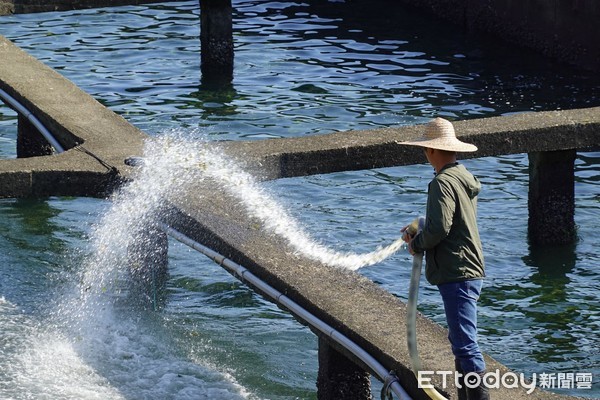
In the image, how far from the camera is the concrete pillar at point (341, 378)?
6.73m

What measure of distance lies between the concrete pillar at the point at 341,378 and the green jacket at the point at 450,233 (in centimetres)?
113

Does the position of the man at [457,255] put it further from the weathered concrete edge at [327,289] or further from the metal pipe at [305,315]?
the metal pipe at [305,315]

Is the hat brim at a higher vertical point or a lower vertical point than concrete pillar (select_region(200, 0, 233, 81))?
higher

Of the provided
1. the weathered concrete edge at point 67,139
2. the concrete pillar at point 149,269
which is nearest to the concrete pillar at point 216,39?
the weathered concrete edge at point 67,139

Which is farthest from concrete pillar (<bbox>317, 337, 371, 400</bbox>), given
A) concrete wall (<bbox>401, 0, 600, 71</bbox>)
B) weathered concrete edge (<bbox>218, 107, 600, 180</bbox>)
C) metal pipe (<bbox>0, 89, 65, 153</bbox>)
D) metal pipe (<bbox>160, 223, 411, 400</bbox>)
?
concrete wall (<bbox>401, 0, 600, 71</bbox>)

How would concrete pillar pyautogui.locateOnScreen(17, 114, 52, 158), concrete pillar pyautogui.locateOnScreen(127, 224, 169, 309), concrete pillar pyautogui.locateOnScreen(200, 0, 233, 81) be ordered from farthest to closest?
concrete pillar pyautogui.locateOnScreen(200, 0, 233, 81)
concrete pillar pyautogui.locateOnScreen(17, 114, 52, 158)
concrete pillar pyautogui.locateOnScreen(127, 224, 169, 309)

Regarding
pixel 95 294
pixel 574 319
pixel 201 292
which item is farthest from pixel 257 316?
pixel 574 319

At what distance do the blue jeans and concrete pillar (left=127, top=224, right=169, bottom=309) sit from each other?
154 inches

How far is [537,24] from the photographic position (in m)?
16.7

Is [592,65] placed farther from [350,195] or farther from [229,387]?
[229,387]

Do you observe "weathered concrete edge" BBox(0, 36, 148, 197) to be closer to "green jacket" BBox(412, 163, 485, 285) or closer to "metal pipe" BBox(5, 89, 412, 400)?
"metal pipe" BBox(5, 89, 412, 400)

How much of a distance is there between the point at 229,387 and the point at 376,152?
2342mm

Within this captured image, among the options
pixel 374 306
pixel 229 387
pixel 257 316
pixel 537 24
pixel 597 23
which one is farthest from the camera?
pixel 537 24

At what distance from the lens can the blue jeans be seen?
570cm
